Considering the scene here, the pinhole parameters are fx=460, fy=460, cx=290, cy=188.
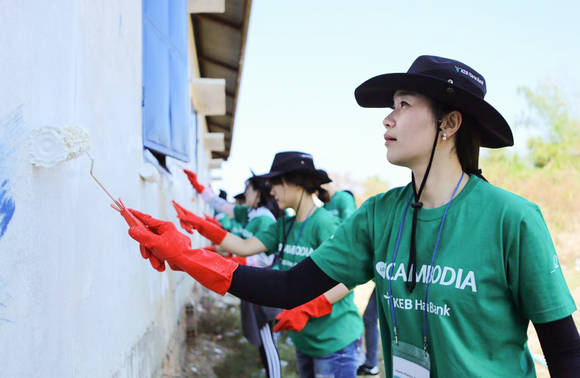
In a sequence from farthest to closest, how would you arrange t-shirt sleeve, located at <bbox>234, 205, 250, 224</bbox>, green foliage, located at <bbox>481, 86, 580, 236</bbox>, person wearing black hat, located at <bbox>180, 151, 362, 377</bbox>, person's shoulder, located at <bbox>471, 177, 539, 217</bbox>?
green foliage, located at <bbox>481, 86, 580, 236</bbox> → t-shirt sleeve, located at <bbox>234, 205, 250, 224</bbox> → person wearing black hat, located at <bbox>180, 151, 362, 377</bbox> → person's shoulder, located at <bbox>471, 177, 539, 217</bbox>

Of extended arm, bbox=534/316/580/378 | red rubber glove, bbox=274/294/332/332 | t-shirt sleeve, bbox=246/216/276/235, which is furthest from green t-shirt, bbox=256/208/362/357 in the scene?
extended arm, bbox=534/316/580/378

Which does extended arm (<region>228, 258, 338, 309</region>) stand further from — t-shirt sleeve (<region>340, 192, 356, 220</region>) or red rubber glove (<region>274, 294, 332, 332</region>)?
t-shirt sleeve (<region>340, 192, 356, 220</region>)

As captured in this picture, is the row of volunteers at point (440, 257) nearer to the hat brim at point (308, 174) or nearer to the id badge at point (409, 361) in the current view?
the id badge at point (409, 361)

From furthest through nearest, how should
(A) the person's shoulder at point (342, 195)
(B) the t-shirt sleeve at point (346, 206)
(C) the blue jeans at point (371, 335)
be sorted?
1. (A) the person's shoulder at point (342, 195)
2. (B) the t-shirt sleeve at point (346, 206)
3. (C) the blue jeans at point (371, 335)

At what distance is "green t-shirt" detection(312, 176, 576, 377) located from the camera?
4.04 ft

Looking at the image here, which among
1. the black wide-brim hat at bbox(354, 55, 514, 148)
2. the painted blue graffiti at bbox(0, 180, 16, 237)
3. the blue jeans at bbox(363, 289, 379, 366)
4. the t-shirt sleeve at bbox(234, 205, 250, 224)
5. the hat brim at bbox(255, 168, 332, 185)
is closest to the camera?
the painted blue graffiti at bbox(0, 180, 16, 237)

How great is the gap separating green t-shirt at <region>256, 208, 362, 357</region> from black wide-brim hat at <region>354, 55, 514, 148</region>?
127 centimetres

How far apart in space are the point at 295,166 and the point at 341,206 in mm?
2048

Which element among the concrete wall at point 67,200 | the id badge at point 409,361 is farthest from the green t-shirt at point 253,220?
the id badge at point 409,361

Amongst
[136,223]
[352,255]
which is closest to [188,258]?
[136,223]

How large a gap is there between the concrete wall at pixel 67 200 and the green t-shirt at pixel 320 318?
916 millimetres

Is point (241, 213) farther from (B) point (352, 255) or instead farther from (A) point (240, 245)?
(B) point (352, 255)

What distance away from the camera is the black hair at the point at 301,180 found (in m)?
2.87

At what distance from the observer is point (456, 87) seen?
139cm
